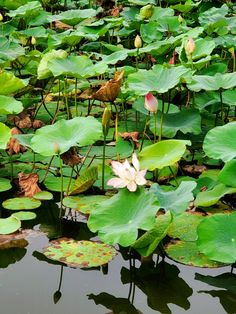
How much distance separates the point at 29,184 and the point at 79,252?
503mm

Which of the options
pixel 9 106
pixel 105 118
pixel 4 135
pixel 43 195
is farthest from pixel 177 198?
pixel 9 106

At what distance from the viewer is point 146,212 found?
158 centimetres

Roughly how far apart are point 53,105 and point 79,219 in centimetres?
118

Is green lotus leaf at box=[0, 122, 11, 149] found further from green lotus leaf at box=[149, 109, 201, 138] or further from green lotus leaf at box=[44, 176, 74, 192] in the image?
green lotus leaf at box=[149, 109, 201, 138]

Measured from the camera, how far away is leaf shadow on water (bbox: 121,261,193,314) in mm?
1534

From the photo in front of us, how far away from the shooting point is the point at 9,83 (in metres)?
2.44

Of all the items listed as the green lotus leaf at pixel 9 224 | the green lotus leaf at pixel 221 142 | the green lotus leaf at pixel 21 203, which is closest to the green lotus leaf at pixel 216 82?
the green lotus leaf at pixel 221 142

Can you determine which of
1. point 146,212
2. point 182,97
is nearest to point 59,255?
point 146,212

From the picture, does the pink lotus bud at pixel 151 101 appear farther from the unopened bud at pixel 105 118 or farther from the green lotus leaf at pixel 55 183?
the green lotus leaf at pixel 55 183

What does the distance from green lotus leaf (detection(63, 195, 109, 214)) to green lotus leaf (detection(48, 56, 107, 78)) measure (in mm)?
537

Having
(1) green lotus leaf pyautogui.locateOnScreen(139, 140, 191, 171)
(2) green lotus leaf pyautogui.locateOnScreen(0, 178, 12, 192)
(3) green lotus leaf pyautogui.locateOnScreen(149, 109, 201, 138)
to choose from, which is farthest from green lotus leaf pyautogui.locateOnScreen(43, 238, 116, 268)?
(3) green lotus leaf pyautogui.locateOnScreen(149, 109, 201, 138)

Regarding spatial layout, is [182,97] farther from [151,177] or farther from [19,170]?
[19,170]

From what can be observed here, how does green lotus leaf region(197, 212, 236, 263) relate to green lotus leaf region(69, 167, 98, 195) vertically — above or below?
above

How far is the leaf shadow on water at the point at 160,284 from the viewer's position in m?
1.53
